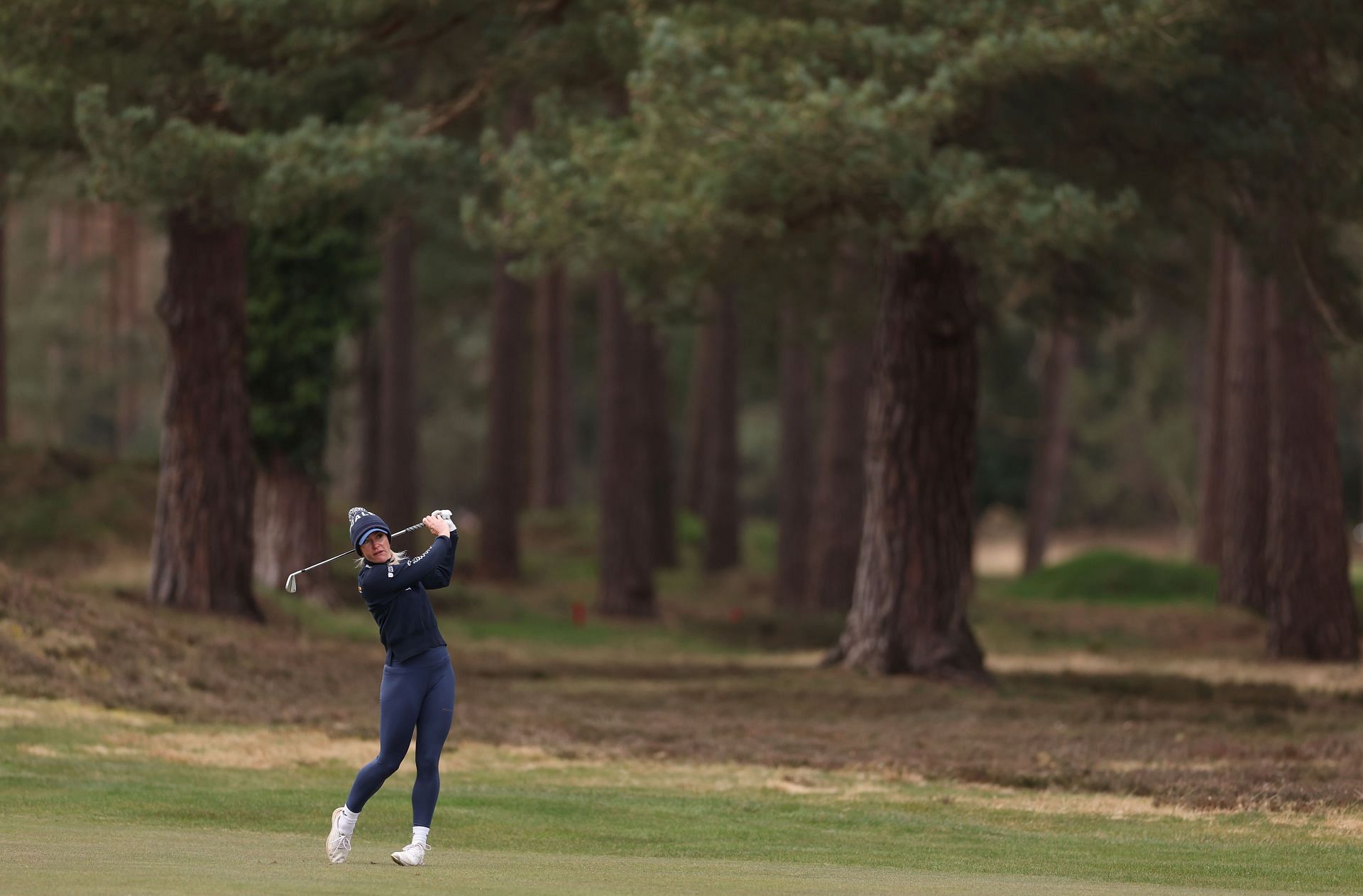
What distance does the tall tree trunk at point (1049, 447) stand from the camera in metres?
46.4

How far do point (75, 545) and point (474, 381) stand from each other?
1480 inches

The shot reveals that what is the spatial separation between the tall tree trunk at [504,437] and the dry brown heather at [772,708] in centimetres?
1084

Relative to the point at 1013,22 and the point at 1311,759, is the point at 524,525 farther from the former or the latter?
the point at 1311,759

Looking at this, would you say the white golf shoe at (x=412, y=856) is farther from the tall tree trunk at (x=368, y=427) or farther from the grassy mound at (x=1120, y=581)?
the tall tree trunk at (x=368, y=427)

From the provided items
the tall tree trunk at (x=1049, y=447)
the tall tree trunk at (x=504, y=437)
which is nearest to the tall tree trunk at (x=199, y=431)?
the tall tree trunk at (x=504, y=437)

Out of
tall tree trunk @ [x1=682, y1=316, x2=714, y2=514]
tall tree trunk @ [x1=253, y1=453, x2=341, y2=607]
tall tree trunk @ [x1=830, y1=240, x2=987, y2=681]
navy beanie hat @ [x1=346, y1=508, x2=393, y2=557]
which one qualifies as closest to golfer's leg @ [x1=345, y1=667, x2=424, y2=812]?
navy beanie hat @ [x1=346, y1=508, x2=393, y2=557]

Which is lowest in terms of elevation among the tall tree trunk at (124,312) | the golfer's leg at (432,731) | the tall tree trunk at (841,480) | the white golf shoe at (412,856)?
the white golf shoe at (412,856)

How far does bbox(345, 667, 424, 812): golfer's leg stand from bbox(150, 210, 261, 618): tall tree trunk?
15106 mm

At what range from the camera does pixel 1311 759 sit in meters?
17.4

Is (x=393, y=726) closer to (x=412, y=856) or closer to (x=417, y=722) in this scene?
(x=417, y=722)

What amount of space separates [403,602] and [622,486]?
74.7 ft

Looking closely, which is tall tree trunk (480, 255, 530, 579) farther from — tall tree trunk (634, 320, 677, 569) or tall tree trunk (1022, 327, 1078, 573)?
tall tree trunk (1022, 327, 1078, 573)

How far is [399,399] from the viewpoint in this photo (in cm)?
3612

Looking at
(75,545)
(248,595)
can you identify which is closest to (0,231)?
(75,545)
